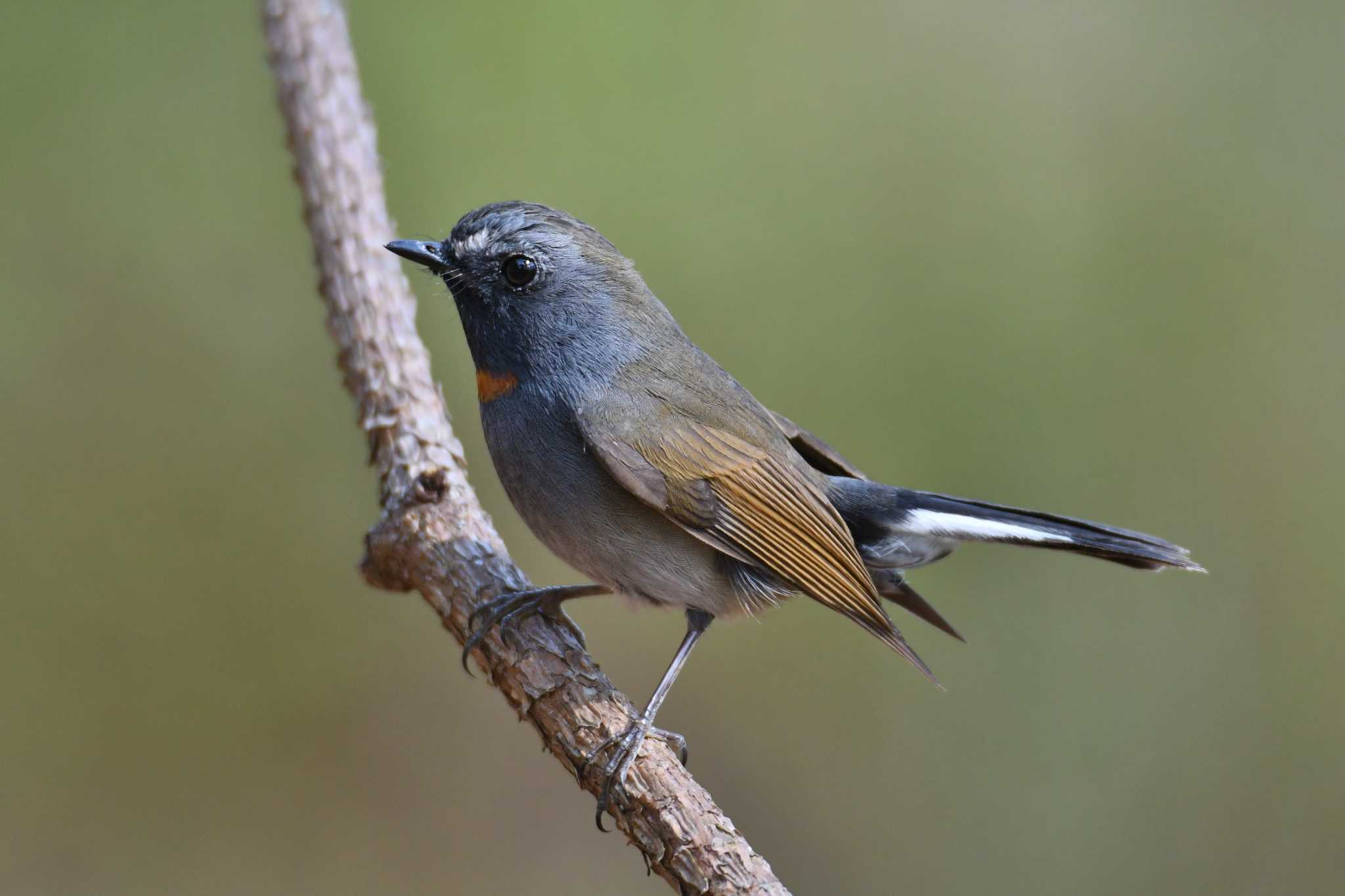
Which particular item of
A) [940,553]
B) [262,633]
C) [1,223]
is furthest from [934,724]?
[1,223]

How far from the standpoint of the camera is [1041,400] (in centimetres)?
587

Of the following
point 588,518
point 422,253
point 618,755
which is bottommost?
point 618,755

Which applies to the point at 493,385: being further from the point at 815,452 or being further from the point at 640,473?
the point at 815,452

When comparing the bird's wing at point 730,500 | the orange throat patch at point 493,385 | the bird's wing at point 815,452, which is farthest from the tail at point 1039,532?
the orange throat patch at point 493,385

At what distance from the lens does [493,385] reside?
3.85 m

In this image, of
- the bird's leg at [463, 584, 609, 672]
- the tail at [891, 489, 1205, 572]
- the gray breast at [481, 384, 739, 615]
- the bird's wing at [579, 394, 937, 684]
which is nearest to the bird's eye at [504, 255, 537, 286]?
the gray breast at [481, 384, 739, 615]

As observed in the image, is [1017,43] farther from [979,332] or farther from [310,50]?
[310,50]

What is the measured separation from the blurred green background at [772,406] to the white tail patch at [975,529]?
1793 mm

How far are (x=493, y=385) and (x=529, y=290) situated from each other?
324 mm

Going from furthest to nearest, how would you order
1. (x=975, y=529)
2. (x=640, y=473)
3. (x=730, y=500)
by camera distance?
(x=975, y=529) → (x=730, y=500) → (x=640, y=473)

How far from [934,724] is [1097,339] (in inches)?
83.4

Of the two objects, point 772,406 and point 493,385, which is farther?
point 772,406

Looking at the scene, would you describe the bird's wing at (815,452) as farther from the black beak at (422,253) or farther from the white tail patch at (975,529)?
the black beak at (422,253)

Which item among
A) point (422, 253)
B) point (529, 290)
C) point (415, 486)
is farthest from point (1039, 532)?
point (422, 253)
